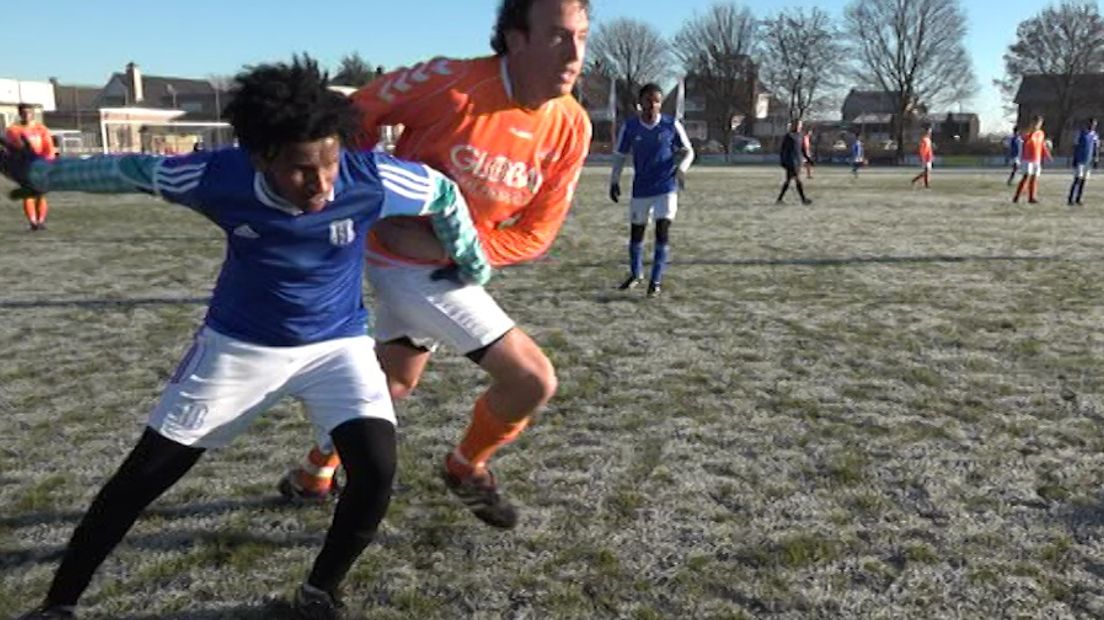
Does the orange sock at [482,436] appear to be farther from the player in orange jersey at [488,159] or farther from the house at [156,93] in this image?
the house at [156,93]

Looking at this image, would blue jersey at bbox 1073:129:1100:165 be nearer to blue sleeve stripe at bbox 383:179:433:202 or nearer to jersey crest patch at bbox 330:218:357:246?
blue sleeve stripe at bbox 383:179:433:202

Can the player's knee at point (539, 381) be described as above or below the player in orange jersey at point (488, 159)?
below

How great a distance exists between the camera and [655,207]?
371 inches

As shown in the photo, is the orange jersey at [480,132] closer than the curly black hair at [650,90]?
Yes

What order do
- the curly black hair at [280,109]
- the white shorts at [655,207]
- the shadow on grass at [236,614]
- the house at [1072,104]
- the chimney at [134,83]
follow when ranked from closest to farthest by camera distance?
the curly black hair at [280,109] → the shadow on grass at [236,614] → the white shorts at [655,207] → the house at [1072,104] → the chimney at [134,83]

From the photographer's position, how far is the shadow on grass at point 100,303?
A: 8500 mm

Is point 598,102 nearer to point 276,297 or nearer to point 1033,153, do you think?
point 1033,153

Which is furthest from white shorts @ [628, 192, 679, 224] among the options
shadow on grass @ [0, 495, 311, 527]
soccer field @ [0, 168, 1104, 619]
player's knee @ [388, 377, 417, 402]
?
shadow on grass @ [0, 495, 311, 527]

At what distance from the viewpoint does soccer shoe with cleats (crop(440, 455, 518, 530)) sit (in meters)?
3.59

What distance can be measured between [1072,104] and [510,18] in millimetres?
80294

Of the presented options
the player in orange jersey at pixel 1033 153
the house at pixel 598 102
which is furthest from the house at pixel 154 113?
the player in orange jersey at pixel 1033 153

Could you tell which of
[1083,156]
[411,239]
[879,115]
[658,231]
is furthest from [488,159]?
[879,115]

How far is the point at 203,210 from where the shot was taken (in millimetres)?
2646

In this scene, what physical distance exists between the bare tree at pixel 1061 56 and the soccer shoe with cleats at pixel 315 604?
79.1 meters
